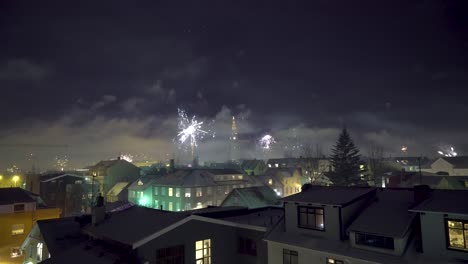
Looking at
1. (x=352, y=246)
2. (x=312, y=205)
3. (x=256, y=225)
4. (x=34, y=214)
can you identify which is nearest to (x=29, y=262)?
(x=34, y=214)

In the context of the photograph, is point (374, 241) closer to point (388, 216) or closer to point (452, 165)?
point (388, 216)

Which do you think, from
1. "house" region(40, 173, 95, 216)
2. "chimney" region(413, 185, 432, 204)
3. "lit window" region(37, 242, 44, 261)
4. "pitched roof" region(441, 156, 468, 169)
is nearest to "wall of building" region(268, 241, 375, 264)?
"chimney" region(413, 185, 432, 204)

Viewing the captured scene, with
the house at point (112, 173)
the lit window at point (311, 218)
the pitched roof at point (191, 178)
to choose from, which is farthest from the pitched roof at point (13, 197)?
the lit window at point (311, 218)

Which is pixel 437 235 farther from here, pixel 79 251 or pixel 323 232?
pixel 79 251

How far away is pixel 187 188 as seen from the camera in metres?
66.2

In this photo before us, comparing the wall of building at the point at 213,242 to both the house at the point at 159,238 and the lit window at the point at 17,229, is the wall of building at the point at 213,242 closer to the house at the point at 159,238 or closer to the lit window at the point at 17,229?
the house at the point at 159,238

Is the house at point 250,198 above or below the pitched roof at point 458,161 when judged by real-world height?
below

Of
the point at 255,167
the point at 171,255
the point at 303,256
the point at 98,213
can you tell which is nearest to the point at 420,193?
the point at 303,256

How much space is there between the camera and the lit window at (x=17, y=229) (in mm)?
42844

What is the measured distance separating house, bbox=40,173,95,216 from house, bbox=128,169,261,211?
38.9ft

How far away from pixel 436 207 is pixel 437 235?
156cm

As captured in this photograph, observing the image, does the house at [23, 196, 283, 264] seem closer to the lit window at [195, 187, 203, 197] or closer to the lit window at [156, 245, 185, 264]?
the lit window at [156, 245, 185, 264]

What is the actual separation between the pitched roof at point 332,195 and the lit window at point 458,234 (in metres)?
5.64

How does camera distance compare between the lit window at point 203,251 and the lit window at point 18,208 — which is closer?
the lit window at point 203,251
